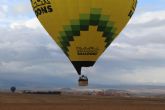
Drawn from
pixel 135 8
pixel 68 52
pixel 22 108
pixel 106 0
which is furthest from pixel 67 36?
pixel 22 108

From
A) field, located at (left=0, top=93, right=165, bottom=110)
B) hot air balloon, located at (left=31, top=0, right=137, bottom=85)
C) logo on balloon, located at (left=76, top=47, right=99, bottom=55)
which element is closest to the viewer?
hot air balloon, located at (left=31, top=0, right=137, bottom=85)

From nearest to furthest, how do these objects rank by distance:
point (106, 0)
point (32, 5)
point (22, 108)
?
point (106, 0) < point (32, 5) < point (22, 108)

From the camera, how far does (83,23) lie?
3709 centimetres

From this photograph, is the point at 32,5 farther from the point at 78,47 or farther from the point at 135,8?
the point at 135,8

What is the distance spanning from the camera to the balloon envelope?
3694 centimetres

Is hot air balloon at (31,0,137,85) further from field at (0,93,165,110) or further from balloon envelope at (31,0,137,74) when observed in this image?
field at (0,93,165,110)

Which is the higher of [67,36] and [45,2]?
[45,2]

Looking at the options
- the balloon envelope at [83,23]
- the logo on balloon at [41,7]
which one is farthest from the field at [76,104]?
the balloon envelope at [83,23]

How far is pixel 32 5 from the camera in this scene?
130ft

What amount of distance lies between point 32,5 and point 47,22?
6.64 ft

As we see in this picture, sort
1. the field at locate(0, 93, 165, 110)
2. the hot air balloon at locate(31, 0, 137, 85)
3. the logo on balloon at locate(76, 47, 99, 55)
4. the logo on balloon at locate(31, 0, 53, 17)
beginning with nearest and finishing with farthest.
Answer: the hot air balloon at locate(31, 0, 137, 85), the logo on balloon at locate(76, 47, 99, 55), the logo on balloon at locate(31, 0, 53, 17), the field at locate(0, 93, 165, 110)

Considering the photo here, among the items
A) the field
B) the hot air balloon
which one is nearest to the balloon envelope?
the hot air balloon

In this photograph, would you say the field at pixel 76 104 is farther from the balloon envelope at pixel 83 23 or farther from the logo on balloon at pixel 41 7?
the balloon envelope at pixel 83 23

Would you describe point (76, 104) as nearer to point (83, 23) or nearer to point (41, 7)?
point (41, 7)
